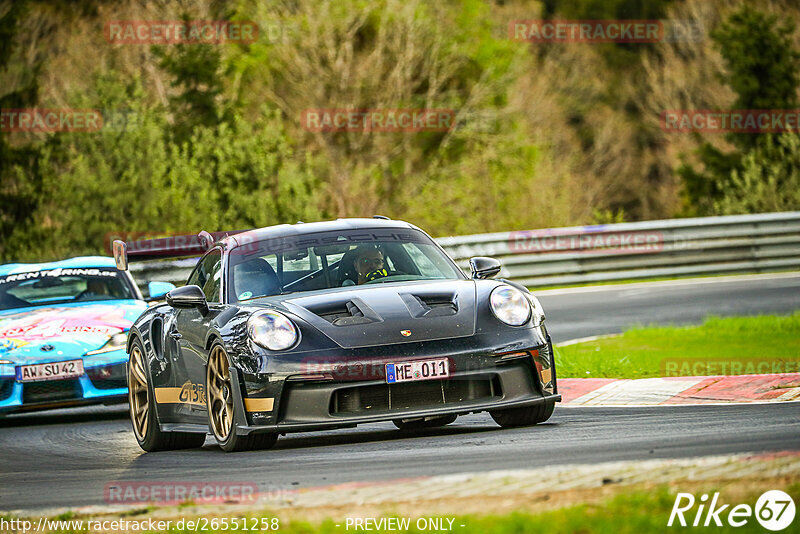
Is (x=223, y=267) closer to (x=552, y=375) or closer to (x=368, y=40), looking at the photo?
(x=552, y=375)

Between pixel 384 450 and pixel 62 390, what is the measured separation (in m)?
4.86

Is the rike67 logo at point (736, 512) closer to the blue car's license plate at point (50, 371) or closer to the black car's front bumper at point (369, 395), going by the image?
the black car's front bumper at point (369, 395)

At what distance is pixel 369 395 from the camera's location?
786cm

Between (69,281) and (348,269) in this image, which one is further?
(69,281)

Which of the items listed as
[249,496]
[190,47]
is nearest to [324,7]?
[190,47]

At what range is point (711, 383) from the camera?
9883 millimetres

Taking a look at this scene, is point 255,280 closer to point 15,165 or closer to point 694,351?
point 694,351

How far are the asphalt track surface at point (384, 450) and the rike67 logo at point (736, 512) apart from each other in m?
1.26

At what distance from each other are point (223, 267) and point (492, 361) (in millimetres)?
2110

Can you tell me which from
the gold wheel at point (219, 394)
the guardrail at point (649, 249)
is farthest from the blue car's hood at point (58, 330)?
the guardrail at point (649, 249)

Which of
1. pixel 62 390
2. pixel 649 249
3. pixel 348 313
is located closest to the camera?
pixel 348 313

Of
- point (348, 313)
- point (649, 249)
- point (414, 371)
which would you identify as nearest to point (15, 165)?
point (649, 249)

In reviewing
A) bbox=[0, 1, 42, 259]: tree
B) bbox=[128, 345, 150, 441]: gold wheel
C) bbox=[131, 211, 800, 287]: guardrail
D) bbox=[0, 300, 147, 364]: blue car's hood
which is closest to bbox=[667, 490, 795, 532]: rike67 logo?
bbox=[128, 345, 150, 441]: gold wheel

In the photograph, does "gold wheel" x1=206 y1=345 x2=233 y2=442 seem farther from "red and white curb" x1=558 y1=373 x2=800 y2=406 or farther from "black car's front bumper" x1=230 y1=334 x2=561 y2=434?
"red and white curb" x1=558 y1=373 x2=800 y2=406
